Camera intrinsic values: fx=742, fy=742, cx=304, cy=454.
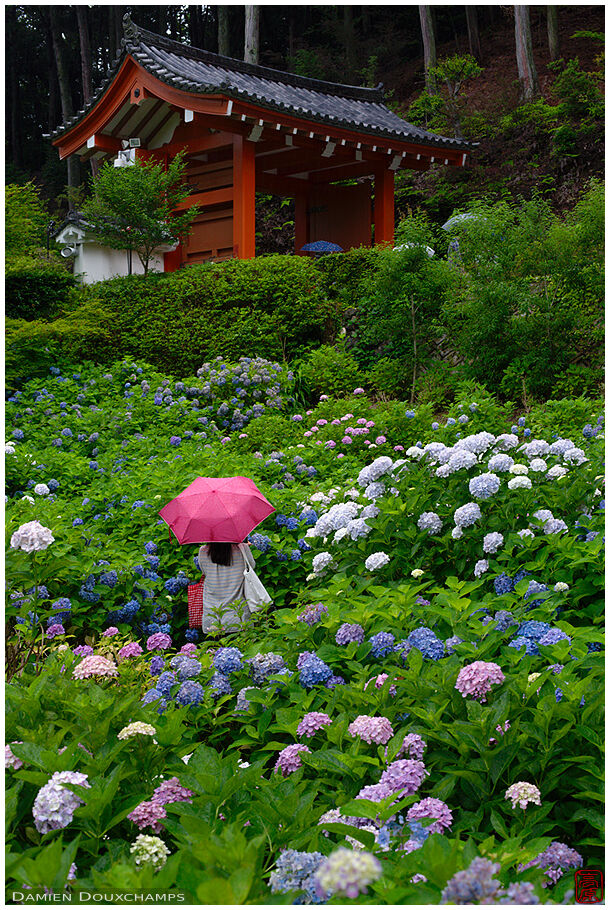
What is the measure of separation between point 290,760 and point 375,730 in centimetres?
24

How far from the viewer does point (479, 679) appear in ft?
6.20

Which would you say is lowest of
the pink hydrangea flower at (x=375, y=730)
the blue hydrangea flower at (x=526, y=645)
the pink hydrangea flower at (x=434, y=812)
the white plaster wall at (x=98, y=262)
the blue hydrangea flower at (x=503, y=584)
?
the pink hydrangea flower at (x=434, y=812)

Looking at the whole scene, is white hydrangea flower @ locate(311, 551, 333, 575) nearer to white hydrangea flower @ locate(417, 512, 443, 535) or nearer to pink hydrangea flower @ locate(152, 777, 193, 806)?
white hydrangea flower @ locate(417, 512, 443, 535)

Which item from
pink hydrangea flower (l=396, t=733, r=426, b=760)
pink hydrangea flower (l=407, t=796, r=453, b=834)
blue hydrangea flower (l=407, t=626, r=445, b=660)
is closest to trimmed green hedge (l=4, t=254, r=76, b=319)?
blue hydrangea flower (l=407, t=626, r=445, b=660)

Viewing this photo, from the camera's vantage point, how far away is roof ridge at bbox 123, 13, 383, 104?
12.9 metres

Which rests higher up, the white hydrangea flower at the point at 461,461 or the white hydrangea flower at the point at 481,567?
the white hydrangea flower at the point at 461,461

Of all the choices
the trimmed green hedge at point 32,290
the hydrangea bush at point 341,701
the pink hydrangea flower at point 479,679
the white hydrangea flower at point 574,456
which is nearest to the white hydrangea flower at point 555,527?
the hydrangea bush at point 341,701

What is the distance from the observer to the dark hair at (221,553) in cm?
384

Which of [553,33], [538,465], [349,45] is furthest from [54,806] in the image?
[349,45]

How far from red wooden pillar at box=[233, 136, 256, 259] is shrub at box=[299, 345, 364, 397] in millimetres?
4014

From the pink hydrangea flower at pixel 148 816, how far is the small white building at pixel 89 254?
12.6 meters

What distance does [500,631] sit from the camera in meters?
2.41

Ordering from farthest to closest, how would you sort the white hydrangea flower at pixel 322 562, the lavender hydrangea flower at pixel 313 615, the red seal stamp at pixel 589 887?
1. the white hydrangea flower at pixel 322 562
2. the lavender hydrangea flower at pixel 313 615
3. the red seal stamp at pixel 589 887

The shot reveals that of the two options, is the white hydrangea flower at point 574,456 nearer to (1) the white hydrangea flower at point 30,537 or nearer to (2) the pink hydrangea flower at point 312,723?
(2) the pink hydrangea flower at point 312,723
